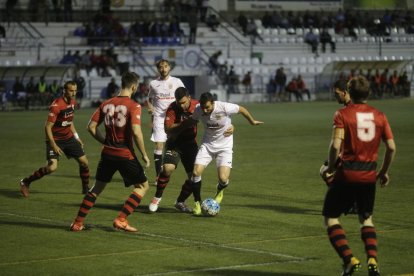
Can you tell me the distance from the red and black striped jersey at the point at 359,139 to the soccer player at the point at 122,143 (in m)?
3.69

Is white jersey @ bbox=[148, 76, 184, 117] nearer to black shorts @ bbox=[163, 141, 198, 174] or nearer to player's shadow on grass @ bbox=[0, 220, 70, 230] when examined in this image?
black shorts @ bbox=[163, 141, 198, 174]

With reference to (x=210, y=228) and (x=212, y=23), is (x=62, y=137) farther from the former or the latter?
(x=212, y=23)

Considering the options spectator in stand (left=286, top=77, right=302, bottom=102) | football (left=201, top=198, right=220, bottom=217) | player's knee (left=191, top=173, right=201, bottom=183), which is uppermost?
player's knee (left=191, top=173, right=201, bottom=183)

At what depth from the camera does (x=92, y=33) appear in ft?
174

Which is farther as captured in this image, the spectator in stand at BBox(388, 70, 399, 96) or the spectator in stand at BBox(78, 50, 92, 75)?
the spectator in stand at BBox(388, 70, 399, 96)

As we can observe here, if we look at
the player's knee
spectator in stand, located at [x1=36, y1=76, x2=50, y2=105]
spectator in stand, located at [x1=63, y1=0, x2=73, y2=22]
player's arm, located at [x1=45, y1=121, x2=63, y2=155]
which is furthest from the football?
spectator in stand, located at [x1=63, y1=0, x2=73, y2=22]

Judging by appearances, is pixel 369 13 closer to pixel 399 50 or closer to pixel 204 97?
pixel 399 50

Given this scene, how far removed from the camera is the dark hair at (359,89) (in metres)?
9.51

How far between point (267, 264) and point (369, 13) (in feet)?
190

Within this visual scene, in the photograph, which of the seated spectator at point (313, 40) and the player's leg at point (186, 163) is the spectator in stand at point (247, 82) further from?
the player's leg at point (186, 163)

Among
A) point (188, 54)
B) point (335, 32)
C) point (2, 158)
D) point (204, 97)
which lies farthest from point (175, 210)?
point (335, 32)

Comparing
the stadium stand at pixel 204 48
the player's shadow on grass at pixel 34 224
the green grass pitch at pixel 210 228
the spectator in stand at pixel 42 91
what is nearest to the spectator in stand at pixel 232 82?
the stadium stand at pixel 204 48

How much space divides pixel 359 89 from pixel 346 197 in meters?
1.04

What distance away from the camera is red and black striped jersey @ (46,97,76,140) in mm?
16625
